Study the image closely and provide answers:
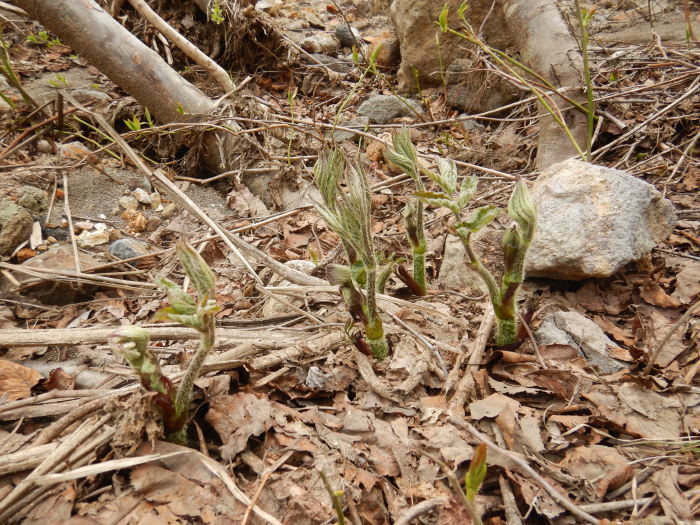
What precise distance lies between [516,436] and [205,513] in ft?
2.81

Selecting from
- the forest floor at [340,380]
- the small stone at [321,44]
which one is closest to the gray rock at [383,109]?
the forest floor at [340,380]

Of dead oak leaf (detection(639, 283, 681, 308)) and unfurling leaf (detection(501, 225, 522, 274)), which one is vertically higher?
unfurling leaf (detection(501, 225, 522, 274))

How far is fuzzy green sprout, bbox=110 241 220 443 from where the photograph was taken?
3.24 ft

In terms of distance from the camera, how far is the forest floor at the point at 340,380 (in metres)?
1.12

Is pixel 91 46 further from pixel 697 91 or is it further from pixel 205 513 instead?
pixel 697 91

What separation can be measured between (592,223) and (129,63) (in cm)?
324

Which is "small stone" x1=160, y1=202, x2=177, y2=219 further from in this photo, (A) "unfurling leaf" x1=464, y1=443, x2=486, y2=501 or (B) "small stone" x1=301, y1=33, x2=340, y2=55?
(B) "small stone" x1=301, y1=33, x2=340, y2=55

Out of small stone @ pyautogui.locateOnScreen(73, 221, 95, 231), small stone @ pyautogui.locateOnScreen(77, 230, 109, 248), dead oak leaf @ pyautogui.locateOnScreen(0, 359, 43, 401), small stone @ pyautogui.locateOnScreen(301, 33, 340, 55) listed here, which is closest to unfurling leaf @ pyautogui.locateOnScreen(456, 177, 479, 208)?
dead oak leaf @ pyautogui.locateOnScreen(0, 359, 43, 401)

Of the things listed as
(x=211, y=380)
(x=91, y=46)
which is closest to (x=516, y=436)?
(x=211, y=380)

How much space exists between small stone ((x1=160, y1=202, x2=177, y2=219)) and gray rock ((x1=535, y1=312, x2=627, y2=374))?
2.39 meters

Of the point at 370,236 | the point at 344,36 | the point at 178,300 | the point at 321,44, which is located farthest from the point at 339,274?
the point at 344,36

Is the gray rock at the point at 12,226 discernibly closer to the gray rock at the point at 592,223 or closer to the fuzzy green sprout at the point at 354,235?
the fuzzy green sprout at the point at 354,235

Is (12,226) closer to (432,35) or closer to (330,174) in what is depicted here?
(330,174)

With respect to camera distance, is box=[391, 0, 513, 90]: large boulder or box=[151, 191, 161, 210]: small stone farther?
box=[391, 0, 513, 90]: large boulder
